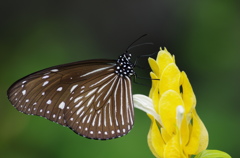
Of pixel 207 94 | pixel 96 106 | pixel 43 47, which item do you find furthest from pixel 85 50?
pixel 96 106

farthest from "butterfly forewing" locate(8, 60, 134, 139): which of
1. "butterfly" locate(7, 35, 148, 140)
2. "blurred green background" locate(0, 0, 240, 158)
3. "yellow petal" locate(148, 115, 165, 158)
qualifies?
"blurred green background" locate(0, 0, 240, 158)

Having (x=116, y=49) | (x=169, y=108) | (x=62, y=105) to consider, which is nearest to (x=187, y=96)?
(x=169, y=108)

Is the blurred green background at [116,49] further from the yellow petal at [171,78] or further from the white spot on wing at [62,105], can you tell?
the yellow petal at [171,78]

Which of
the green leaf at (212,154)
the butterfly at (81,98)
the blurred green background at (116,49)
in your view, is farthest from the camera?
the blurred green background at (116,49)

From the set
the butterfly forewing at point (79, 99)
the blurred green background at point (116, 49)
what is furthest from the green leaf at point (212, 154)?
the blurred green background at point (116, 49)

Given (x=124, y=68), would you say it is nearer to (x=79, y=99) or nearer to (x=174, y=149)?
(x=79, y=99)

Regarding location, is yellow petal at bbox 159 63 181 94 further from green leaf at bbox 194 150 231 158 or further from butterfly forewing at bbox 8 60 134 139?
butterfly forewing at bbox 8 60 134 139

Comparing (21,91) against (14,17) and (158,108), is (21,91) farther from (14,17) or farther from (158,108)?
(14,17)
